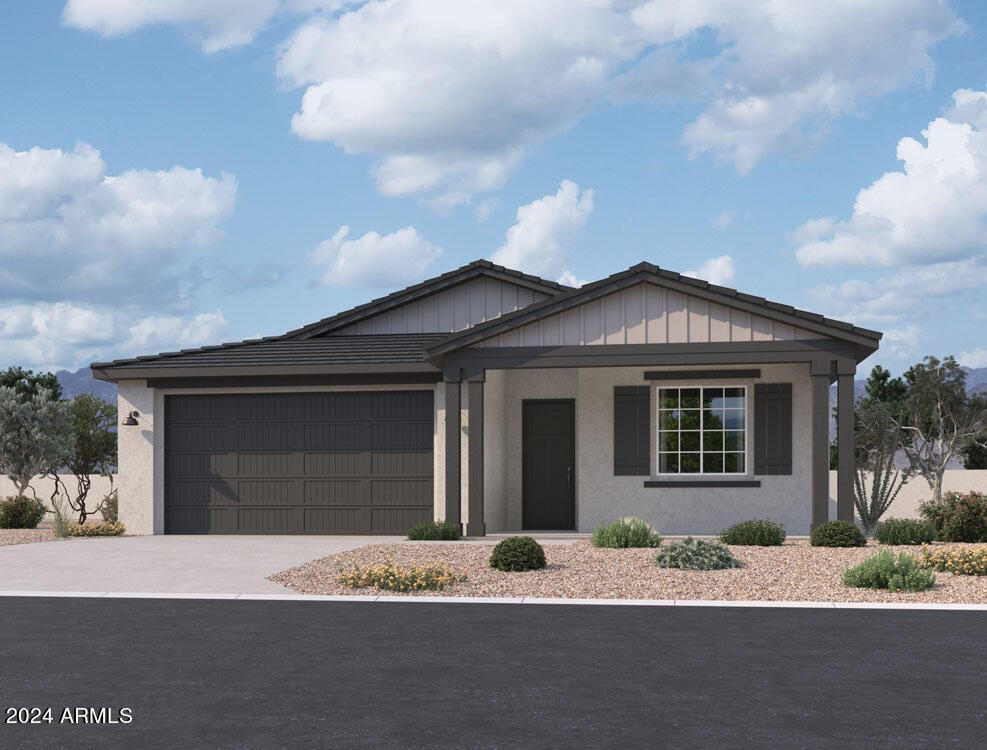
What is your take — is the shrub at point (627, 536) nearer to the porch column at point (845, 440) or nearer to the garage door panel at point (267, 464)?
the porch column at point (845, 440)

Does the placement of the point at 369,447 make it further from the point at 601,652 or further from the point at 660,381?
the point at 601,652

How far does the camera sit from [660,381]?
63.3 feet

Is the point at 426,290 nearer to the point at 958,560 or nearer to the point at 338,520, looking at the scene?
the point at 338,520

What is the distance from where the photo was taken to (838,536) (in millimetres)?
15797

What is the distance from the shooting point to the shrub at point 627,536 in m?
15.8

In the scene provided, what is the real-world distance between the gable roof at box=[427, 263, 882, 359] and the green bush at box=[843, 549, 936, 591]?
5.43 meters

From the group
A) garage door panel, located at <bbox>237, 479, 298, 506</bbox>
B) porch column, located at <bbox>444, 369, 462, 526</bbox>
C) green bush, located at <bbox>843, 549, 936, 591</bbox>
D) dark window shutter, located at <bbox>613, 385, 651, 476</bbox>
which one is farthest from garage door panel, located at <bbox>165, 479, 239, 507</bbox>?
green bush, located at <bbox>843, 549, 936, 591</bbox>

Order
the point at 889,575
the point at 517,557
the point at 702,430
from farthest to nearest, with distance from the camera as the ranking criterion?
1. the point at 702,430
2. the point at 517,557
3. the point at 889,575

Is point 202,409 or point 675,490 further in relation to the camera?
point 202,409

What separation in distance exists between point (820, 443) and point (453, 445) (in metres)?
5.91

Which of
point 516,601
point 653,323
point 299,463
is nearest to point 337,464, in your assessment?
point 299,463

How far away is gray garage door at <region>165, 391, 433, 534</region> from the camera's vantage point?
64.0 ft

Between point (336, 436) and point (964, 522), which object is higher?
point (336, 436)

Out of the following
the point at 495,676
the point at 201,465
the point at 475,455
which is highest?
the point at 475,455
